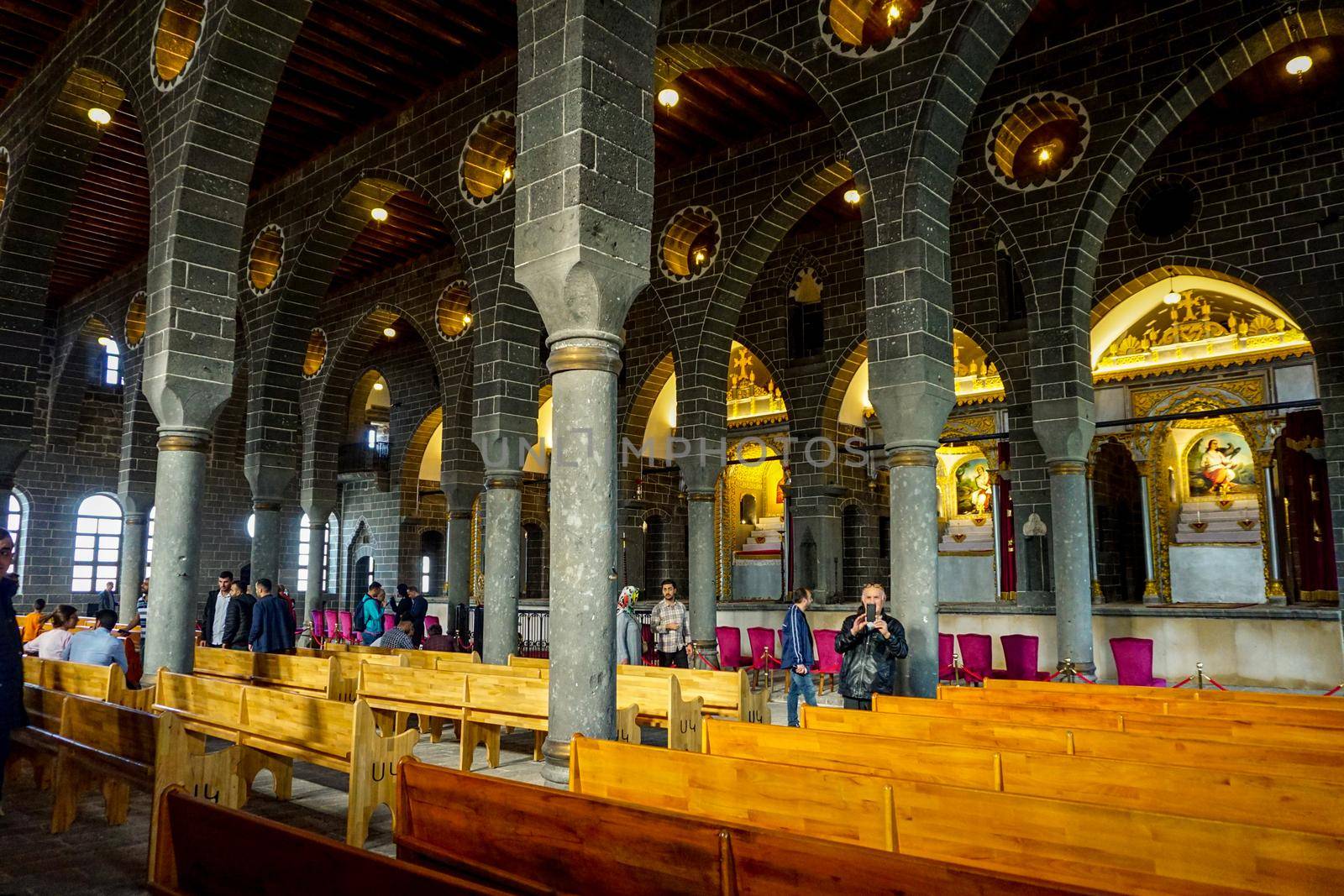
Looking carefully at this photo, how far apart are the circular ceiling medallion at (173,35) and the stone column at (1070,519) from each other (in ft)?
32.8

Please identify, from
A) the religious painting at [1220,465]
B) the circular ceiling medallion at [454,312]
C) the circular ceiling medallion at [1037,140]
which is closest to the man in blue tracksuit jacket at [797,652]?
the circular ceiling medallion at [1037,140]

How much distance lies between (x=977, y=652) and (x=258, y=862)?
10.7 metres

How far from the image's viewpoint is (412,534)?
2291cm

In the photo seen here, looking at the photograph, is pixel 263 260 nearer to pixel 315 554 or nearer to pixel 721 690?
pixel 315 554

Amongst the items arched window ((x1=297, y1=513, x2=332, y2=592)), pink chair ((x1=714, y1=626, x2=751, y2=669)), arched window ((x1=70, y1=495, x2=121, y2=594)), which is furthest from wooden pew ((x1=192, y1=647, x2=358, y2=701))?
arched window ((x1=297, y1=513, x2=332, y2=592))

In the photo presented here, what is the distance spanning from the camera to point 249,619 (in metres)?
11.5

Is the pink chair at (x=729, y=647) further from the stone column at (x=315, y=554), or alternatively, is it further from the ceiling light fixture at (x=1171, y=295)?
the ceiling light fixture at (x=1171, y=295)

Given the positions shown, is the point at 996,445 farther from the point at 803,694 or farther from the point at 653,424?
the point at 803,694

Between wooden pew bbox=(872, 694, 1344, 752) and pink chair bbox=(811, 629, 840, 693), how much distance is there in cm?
589

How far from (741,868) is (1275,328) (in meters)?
16.2

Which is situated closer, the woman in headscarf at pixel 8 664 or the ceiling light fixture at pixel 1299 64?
the woman in headscarf at pixel 8 664

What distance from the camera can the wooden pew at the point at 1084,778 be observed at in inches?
121

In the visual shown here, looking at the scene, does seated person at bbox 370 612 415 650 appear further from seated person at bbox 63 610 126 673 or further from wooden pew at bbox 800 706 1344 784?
wooden pew at bbox 800 706 1344 784

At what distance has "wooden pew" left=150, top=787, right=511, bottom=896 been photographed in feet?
6.91
